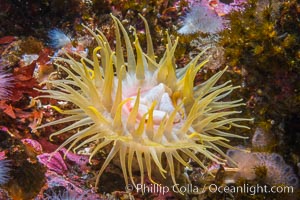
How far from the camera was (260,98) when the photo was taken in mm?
3549

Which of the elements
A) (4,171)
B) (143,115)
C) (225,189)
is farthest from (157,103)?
(4,171)

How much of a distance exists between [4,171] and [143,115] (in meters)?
1.06

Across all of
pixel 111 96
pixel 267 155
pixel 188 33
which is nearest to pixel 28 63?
pixel 111 96

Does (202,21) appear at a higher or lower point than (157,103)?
higher

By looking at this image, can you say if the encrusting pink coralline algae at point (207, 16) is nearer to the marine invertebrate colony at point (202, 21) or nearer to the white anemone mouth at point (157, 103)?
the marine invertebrate colony at point (202, 21)

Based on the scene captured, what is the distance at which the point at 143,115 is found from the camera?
2.62 meters

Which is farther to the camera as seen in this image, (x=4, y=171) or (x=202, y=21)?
(x=202, y=21)

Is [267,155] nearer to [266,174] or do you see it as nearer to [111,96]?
[266,174]

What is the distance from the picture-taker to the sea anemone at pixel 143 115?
2.61m

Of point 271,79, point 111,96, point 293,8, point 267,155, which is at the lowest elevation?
point 267,155

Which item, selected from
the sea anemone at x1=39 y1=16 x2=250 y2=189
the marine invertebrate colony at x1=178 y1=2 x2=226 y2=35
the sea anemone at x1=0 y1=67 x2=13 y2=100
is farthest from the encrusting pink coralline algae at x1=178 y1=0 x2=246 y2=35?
the sea anemone at x1=0 y1=67 x2=13 y2=100

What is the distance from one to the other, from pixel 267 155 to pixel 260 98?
22.6 inches

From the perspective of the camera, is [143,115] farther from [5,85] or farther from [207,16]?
[207,16]

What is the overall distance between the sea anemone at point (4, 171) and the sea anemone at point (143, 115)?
386 millimetres
